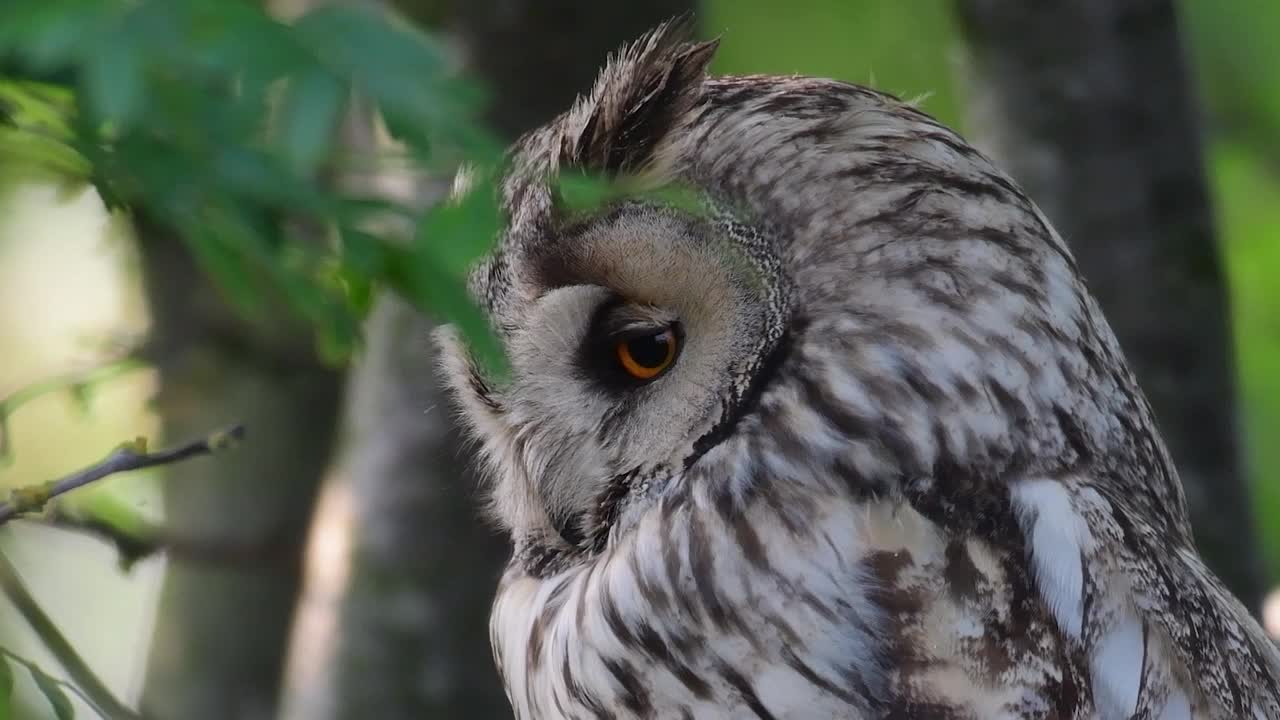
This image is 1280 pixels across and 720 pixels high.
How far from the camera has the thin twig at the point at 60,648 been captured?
1.36 metres

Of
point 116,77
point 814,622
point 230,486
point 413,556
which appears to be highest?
point 116,77

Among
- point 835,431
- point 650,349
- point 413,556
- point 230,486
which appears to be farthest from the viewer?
point 230,486

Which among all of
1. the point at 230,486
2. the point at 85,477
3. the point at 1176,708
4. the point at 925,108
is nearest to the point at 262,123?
the point at 85,477

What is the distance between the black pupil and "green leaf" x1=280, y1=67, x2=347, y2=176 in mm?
975

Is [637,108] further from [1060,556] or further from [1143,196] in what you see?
[1143,196]

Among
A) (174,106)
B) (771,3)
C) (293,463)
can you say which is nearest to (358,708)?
(293,463)

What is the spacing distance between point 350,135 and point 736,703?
1565 mm

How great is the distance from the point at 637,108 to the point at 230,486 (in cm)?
210

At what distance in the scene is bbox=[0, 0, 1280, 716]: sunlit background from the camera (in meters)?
3.55

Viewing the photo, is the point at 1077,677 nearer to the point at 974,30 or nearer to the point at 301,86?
the point at 301,86

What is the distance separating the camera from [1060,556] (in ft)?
4.99

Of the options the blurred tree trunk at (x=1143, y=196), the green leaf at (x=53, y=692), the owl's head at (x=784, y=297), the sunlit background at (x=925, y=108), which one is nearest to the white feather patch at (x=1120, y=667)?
the owl's head at (x=784, y=297)

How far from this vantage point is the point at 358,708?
2947mm

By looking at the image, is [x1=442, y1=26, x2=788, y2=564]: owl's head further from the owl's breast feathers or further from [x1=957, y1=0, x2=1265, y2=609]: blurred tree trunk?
[x1=957, y1=0, x2=1265, y2=609]: blurred tree trunk
